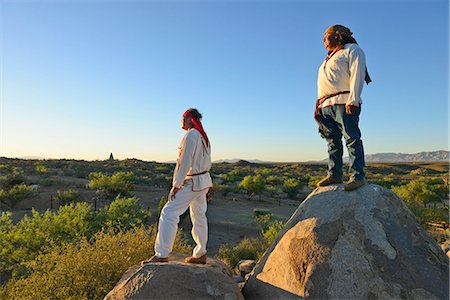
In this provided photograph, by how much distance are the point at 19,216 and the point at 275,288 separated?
552 inches

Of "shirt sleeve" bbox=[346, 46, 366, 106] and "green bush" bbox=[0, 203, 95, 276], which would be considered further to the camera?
"green bush" bbox=[0, 203, 95, 276]

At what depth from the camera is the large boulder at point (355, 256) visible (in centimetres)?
358

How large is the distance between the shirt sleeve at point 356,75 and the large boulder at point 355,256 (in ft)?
3.74

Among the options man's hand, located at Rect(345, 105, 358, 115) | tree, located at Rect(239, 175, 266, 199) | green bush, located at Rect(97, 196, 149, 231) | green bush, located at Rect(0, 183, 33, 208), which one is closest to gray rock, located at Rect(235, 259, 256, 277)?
green bush, located at Rect(97, 196, 149, 231)

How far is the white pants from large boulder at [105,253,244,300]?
0.25 meters

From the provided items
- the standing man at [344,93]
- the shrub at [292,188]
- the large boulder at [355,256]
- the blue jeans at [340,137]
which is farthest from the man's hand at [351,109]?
the shrub at [292,188]

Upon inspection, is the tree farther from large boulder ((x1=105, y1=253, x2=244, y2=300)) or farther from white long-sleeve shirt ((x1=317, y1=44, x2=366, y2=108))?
large boulder ((x1=105, y1=253, x2=244, y2=300))

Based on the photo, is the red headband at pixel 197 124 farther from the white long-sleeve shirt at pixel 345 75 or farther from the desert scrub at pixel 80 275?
the desert scrub at pixel 80 275

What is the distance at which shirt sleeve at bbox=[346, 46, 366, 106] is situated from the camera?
4082mm

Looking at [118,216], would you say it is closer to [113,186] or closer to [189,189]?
[189,189]

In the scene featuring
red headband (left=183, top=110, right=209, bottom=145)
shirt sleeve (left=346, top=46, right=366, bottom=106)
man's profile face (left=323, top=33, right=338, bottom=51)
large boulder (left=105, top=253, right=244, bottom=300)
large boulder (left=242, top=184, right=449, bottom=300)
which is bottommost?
large boulder (left=105, top=253, right=244, bottom=300)

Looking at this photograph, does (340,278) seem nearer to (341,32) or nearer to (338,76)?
(338,76)

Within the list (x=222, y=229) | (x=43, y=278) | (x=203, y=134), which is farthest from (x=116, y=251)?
(x=222, y=229)

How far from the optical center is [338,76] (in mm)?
4355
